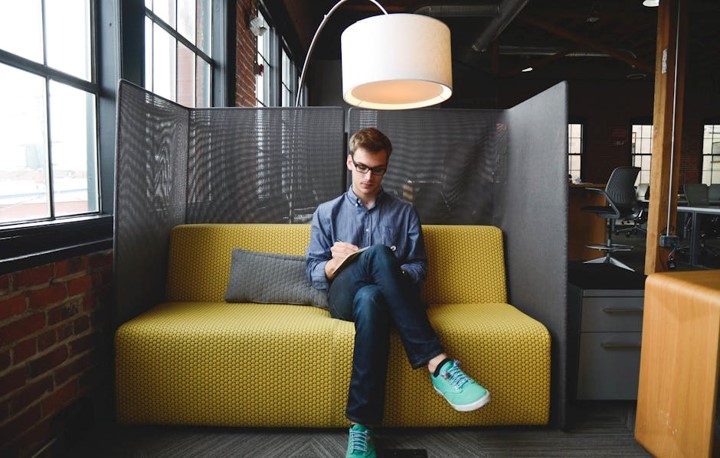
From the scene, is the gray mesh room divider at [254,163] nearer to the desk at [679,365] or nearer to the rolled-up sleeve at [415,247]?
the rolled-up sleeve at [415,247]

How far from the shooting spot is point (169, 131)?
2359 mm

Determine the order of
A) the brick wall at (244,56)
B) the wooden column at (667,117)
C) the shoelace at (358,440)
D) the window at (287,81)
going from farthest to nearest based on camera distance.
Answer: the window at (287,81) → the wooden column at (667,117) → the brick wall at (244,56) → the shoelace at (358,440)

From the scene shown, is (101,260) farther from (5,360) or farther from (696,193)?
(696,193)

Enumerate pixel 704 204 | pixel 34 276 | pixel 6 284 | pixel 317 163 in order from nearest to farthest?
pixel 6 284
pixel 34 276
pixel 317 163
pixel 704 204

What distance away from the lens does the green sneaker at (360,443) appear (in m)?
1.62

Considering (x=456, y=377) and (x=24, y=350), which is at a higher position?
(x=24, y=350)

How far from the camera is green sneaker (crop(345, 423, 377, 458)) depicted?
1624 millimetres

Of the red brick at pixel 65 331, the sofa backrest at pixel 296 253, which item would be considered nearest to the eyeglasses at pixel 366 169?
the sofa backrest at pixel 296 253

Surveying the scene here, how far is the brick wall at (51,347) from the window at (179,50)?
1.07 m

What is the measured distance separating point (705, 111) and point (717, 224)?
585 centimetres

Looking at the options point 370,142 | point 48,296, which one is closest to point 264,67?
point 370,142

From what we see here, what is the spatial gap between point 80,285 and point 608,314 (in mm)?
2061

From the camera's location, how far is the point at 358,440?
1647mm

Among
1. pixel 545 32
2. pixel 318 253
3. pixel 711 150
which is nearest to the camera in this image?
pixel 318 253
